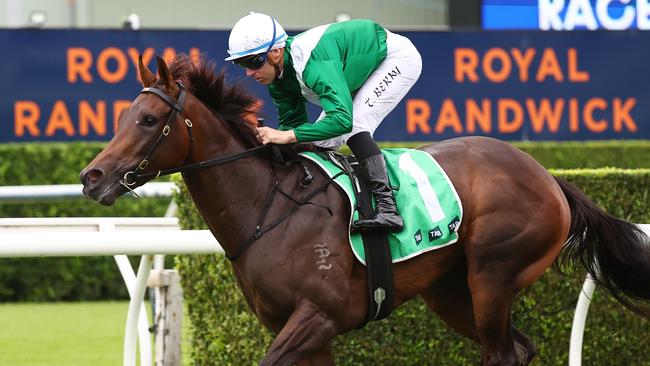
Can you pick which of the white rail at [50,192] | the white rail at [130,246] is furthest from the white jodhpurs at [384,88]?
the white rail at [50,192]

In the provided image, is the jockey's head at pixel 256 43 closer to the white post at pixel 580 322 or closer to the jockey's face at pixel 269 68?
the jockey's face at pixel 269 68

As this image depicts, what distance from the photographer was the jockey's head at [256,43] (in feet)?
12.9

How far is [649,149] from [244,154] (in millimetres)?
5975

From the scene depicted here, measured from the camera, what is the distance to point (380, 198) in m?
4.03

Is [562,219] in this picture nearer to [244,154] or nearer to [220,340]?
[244,154]

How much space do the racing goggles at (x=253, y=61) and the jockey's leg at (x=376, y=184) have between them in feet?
1.36

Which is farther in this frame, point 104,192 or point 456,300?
point 456,300

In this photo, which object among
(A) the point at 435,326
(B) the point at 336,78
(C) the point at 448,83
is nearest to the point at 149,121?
(B) the point at 336,78

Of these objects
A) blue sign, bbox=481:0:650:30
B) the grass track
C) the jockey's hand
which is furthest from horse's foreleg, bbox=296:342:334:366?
blue sign, bbox=481:0:650:30

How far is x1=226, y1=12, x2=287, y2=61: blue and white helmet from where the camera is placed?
3936 millimetres

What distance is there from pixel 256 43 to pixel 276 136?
1.01 ft

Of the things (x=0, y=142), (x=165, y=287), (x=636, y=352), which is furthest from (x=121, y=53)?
(x=636, y=352)

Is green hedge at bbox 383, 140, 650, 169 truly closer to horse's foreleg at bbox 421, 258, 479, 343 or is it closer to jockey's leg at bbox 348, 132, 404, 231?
horse's foreleg at bbox 421, 258, 479, 343

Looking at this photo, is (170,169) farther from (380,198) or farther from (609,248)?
(609,248)
